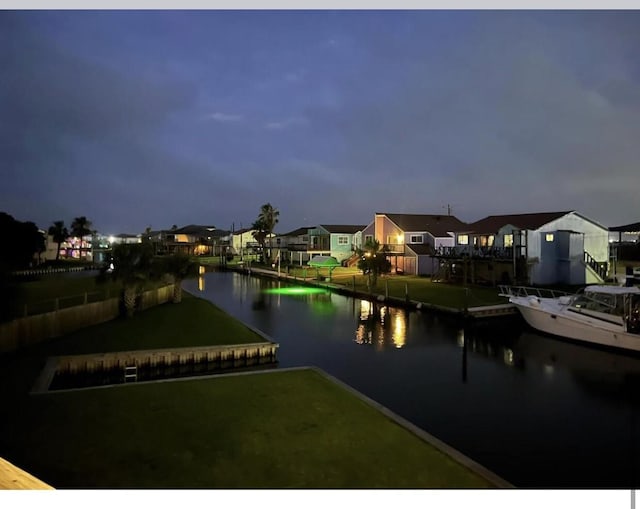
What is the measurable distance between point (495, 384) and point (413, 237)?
32.7 m

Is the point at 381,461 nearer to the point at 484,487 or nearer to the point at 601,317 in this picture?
the point at 484,487

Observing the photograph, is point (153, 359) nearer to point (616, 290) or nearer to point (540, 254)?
point (616, 290)

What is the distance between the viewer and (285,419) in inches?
327

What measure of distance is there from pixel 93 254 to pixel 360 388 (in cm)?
8674

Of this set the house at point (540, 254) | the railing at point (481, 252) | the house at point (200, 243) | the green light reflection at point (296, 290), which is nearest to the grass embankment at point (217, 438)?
the green light reflection at point (296, 290)

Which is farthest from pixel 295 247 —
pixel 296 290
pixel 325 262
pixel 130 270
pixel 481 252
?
pixel 130 270

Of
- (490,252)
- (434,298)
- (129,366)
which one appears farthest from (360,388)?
(490,252)

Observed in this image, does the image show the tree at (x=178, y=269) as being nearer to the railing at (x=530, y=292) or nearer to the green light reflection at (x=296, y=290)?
the green light reflection at (x=296, y=290)

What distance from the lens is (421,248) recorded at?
44.6m

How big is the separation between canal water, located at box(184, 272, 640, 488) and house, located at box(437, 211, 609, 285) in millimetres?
10836

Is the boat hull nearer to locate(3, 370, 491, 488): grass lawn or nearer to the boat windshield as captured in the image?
the boat windshield

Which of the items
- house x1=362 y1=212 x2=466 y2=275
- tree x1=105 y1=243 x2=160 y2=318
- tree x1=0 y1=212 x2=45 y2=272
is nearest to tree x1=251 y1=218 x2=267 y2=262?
house x1=362 y1=212 x2=466 y2=275

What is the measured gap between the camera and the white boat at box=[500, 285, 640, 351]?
17875mm

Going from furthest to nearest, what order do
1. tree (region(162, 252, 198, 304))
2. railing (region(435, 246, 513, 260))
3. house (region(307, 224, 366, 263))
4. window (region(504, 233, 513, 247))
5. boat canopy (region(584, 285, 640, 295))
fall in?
house (region(307, 224, 366, 263)), window (region(504, 233, 513, 247)), railing (region(435, 246, 513, 260)), tree (region(162, 252, 198, 304)), boat canopy (region(584, 285, 640, 295))
